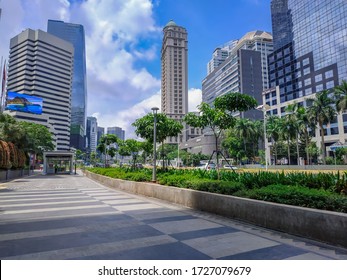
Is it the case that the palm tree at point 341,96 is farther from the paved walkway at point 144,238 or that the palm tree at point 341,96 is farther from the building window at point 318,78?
the paved walkway at point 144,238

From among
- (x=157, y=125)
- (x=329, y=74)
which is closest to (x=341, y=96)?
(x=157, y=125)

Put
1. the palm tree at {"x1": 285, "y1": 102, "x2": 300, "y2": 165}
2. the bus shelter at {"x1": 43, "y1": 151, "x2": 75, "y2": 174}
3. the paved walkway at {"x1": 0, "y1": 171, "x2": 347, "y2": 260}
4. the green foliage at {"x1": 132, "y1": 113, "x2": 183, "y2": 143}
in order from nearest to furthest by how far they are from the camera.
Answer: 1. the paved walkway at {"x1": 0, "y1": 171, "x2": 347, "y2": 260}
2. the green foliage at {"x1": 132, "y1": 113, "x2": 183, "y2": 143}
3. the bus shelter at {"x1": 43, "y1": 151, "x2": 75, "y2": 174}
4. the palm tree at {"x1": 285, "y1": 102, "x2": 300, "y2": 165}

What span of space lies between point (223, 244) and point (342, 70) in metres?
81.8

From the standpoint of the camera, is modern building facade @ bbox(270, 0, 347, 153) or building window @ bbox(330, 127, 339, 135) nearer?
building window @ bbox(330, 127, 339, 135)

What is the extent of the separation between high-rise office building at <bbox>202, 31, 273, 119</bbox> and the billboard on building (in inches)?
2893

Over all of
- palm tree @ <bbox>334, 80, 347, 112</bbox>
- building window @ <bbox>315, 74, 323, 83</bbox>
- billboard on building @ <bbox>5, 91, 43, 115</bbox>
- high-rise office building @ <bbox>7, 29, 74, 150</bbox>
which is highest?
high-rise office building @ <bbox>7, 29, 74, 150</bbox>

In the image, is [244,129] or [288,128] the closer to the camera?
[288,128]

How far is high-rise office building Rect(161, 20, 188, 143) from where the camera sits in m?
166

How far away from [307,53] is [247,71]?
47.9 metres

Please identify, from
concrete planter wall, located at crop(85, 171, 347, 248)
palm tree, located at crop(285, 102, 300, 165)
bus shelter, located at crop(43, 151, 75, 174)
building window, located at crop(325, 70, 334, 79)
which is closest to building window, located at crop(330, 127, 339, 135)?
building window, located at crop(325, 70, 334, 79)

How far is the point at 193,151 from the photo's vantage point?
114 meters

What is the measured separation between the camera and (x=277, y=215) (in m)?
6.45

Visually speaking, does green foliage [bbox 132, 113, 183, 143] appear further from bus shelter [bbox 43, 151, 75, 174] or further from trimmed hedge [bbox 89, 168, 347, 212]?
bus shelter [bbox 43, 151, 75, 174]

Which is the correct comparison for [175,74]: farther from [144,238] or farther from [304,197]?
[144,238]
